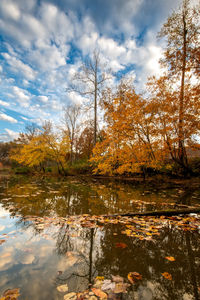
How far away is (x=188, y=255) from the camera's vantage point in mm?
1973

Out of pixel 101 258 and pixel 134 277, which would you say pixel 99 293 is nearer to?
pixel 134 277

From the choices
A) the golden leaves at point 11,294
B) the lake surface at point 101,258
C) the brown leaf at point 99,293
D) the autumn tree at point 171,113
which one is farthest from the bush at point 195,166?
the golden leaves at point 11,294

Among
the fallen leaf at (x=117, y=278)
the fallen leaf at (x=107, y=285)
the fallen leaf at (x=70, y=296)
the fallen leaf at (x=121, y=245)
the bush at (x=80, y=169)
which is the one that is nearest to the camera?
the fallen leaf at (x=70, y=296)

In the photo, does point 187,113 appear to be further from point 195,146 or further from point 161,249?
A: point 161,249

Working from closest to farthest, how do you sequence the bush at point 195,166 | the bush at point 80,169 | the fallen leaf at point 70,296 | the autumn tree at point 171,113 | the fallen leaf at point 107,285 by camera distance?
the fallen leaf at point 70,296, the fallen leaf at point 107,285, the autumn tree at point 171,113, the bush at point 195,166, the bush at point 80,169

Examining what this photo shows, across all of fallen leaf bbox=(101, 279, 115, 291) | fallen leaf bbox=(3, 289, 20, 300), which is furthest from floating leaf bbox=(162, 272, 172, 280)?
fallen leaf bbox=(3, 289, 20, 300)

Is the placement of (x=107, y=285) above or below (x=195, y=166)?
below

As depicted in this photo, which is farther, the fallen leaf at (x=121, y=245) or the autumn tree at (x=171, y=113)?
the autumn tree at (x=171, y=113)

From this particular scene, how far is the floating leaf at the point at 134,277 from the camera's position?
150 centimetres

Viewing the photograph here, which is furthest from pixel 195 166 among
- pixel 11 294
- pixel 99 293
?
pixel 11 294

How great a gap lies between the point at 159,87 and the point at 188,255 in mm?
10182

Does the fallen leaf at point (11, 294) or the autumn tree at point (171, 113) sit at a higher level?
the autumn tree at point (171, 113)

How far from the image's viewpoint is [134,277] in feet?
5.08

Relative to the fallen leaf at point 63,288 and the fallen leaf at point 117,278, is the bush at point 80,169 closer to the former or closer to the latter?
the fallen leaf at point 117,278
